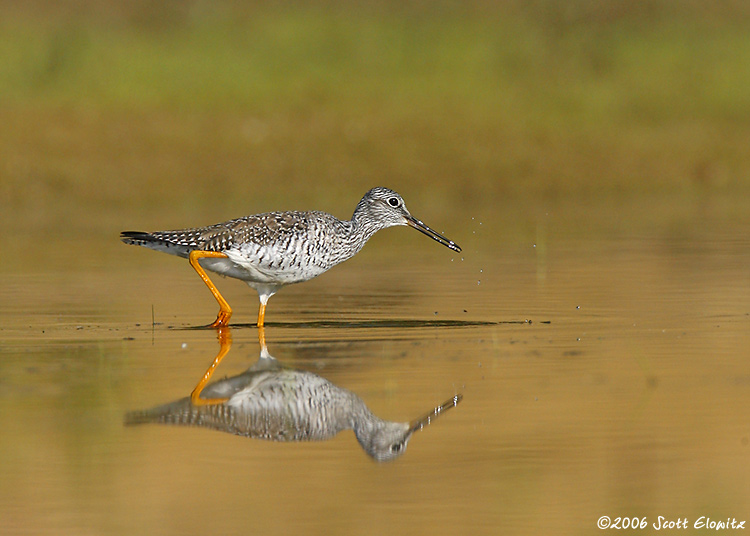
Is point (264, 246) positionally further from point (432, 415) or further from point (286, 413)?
point (432, 415)

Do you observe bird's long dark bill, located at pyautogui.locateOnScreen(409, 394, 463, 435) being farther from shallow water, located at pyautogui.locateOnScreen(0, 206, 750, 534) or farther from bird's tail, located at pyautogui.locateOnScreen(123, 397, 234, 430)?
bird's tail, located at pyautogui.locateOnScreen(123, 397, 234, 430)

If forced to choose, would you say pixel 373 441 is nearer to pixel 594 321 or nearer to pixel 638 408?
pixel 638 408

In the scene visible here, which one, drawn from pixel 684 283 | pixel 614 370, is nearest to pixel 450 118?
pixel 684 283

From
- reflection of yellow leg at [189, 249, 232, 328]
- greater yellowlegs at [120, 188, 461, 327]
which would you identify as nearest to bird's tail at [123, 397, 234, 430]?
reflection of yellow leg at [189, 249, 232, 328]

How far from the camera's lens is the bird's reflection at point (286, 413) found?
30.2 ft

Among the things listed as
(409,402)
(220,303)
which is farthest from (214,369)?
(220,303)

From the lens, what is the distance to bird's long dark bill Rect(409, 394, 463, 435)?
9375 millimetres

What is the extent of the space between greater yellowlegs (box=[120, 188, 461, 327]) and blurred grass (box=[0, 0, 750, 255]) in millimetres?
10264

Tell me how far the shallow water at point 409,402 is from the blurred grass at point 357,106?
9.79m

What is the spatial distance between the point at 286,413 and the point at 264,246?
14.8 ft

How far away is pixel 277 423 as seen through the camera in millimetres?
9492

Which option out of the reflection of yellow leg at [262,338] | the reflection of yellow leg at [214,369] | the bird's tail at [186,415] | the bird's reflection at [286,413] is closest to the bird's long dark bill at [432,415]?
the bird's reflection at [286,413]

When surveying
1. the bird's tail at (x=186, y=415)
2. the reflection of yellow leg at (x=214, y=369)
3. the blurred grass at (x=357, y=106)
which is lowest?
the bird's tail at (x=186, y=415)

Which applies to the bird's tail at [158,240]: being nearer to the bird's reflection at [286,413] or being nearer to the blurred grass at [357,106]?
the bird's reflection at [286,413]
